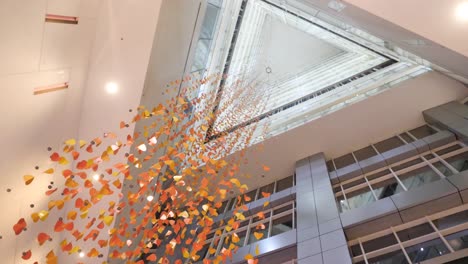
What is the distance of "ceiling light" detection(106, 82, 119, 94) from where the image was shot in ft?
18.6

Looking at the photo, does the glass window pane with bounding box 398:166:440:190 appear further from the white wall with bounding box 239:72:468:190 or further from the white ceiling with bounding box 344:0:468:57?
the white ceiling with bounding box 344:0:468:57

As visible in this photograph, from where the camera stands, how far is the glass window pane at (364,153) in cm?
827

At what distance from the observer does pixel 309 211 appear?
646 centimetres

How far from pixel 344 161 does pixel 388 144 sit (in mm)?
1190

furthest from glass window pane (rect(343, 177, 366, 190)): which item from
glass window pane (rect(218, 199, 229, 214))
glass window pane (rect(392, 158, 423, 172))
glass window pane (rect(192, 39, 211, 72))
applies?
glass window pane (rect(192, 39, 211, 72))

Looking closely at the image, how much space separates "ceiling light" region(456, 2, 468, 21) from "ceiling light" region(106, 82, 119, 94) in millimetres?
5280

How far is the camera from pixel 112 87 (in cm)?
570

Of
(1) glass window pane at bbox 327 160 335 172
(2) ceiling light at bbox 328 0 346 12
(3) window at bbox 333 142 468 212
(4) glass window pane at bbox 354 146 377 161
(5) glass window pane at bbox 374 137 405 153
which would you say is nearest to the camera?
(2) ceiling light at bbox 328 0 346 12

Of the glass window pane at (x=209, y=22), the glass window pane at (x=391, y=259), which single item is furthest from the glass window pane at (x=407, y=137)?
the glass window pane at (x=209, y=22)

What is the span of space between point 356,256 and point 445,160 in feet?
9.87

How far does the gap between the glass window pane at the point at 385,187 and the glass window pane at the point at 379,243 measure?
1745mm

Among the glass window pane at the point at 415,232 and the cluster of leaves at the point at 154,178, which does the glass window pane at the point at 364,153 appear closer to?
the cluster of leaves at the point at 154,178

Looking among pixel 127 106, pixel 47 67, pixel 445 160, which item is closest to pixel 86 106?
pixel 127 106

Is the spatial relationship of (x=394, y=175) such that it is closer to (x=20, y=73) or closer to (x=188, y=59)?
(x=188, y=59)
